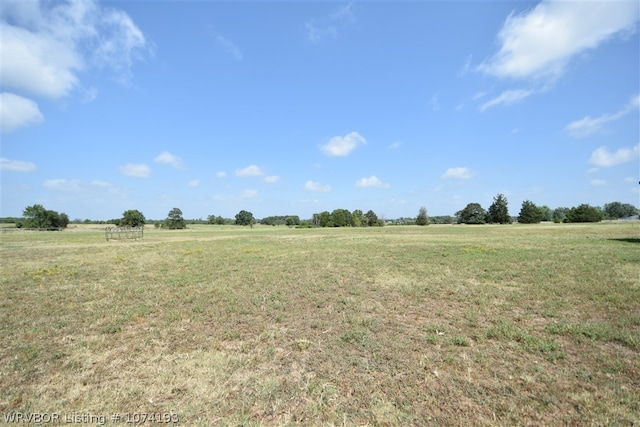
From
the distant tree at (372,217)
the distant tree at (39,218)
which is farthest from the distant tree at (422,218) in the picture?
the distant tree at (39,218)

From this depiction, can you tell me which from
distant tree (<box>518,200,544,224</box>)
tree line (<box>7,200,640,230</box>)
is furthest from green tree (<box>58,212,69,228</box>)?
distant tree (<box>518,200,544,224</box>)

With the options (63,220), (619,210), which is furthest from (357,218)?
(619,210)

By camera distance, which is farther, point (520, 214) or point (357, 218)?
point (357, 218)

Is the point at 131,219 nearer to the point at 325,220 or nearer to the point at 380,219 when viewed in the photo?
the point at 325,220

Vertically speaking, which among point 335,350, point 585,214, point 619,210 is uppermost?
point 619,210

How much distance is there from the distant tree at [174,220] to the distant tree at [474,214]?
4385 inches

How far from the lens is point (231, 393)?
398 centimetres

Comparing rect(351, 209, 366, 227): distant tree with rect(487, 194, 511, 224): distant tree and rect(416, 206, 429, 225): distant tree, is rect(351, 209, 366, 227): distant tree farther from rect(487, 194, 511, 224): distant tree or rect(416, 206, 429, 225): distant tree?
rect(487, 194, 511, 224): distant tree

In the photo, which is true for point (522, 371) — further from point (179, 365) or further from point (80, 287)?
point (80, 287)

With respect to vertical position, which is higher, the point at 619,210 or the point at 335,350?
the point at 619,210

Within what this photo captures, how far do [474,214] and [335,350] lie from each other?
4500 inches

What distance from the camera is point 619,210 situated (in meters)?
128

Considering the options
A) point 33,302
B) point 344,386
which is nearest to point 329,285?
point 344,386

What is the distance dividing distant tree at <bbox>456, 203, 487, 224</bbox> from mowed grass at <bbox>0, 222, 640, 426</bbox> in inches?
4069
